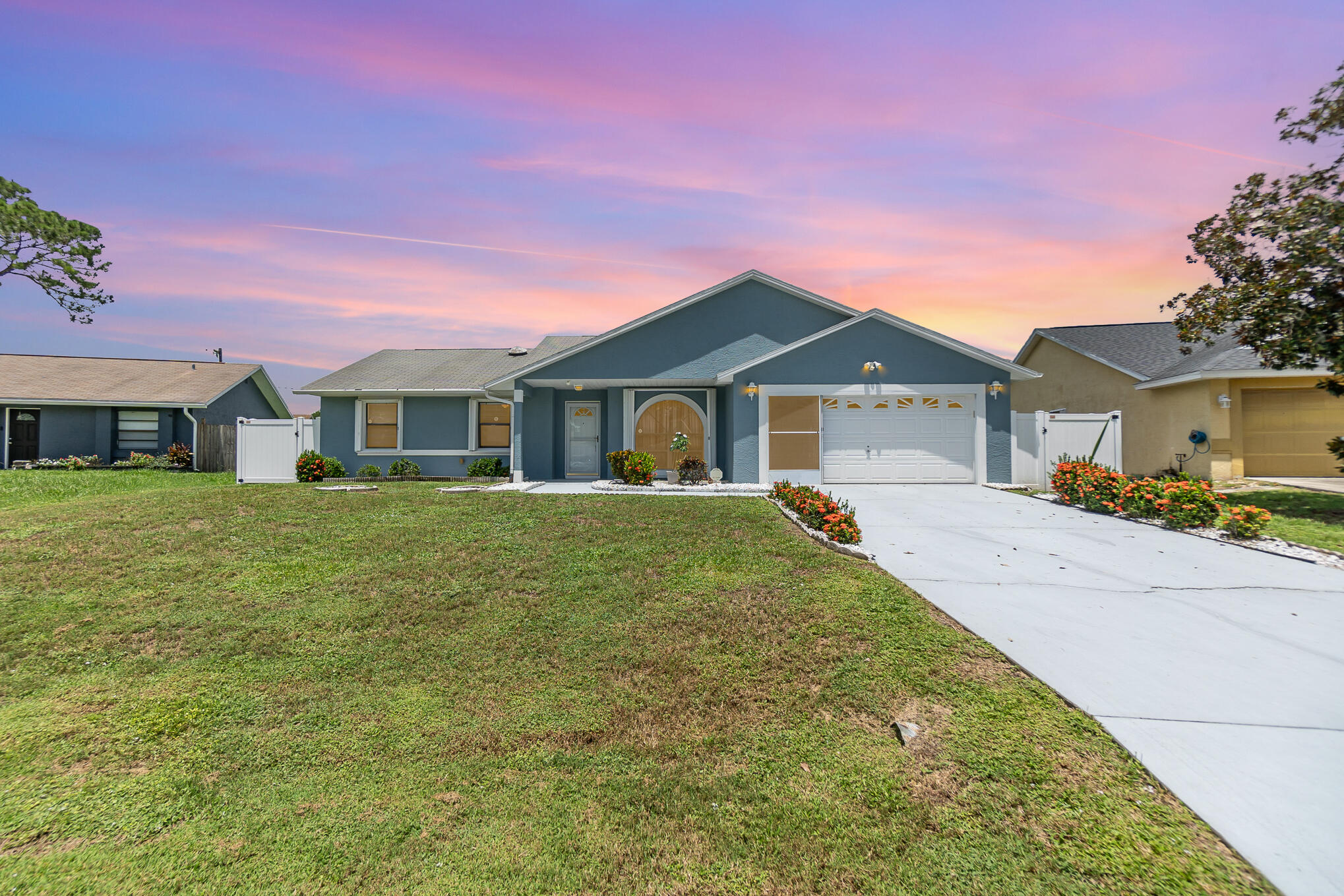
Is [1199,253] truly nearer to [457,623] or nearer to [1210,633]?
[1210,633]

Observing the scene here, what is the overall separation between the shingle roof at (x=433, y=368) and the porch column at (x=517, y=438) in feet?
7.38

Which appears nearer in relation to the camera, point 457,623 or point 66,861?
point 66,861

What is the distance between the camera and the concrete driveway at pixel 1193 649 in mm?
2816

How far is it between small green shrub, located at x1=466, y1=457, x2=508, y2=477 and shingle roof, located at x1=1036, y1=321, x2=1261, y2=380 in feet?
60.2

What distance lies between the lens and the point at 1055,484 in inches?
473

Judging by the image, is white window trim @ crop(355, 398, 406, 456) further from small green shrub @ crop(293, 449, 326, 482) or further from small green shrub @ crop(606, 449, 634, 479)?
small green shrub @ crop(606, 449, 634, 479)

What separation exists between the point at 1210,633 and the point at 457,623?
254 inches

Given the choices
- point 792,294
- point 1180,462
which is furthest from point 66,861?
point 1180,462

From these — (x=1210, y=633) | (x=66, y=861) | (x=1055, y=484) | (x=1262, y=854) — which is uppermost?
(x=1055, y=484)

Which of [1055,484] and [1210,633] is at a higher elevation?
[1055,484]

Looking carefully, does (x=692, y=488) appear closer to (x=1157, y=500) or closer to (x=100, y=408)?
(x=1157, y=500)

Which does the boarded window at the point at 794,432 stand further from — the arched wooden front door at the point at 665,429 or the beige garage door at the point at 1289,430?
the beige garage door at the point at 1289,430

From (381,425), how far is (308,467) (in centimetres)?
298

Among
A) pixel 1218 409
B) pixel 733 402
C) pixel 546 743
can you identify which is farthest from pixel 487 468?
pixel 1218 409
